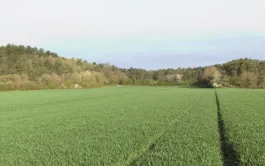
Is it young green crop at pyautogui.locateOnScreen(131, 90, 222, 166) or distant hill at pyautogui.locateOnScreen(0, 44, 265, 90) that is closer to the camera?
young green crop at pyautogui.locateOnScreen(131, 90, 222, 166)

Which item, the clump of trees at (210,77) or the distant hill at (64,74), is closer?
the distant hill at (64,74)

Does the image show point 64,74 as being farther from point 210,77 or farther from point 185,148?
point 185,148

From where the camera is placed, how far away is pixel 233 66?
107 metres

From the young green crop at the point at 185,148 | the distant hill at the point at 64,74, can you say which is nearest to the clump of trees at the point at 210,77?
the distant hill at the point at 64,74

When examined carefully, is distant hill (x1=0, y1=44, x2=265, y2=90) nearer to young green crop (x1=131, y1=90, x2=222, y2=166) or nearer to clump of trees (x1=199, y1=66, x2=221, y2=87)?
clump of trees (x1=199, y1=66, x2=221, y2=87)

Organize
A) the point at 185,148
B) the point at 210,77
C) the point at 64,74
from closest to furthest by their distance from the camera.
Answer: the point at 185,148, the point at 210,77, the point at 64,74

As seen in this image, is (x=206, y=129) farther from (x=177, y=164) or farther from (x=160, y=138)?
(x=177, y=164)

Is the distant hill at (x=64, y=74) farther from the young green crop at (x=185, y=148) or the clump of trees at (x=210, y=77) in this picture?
the young green crop at (x=185, y=148)

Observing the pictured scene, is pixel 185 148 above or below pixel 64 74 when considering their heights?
below

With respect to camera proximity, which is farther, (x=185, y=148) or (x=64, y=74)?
(x=64, y=74)

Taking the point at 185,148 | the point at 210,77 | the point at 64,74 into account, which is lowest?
the point at 185,148

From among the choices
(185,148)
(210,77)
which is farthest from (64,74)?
(185,148)

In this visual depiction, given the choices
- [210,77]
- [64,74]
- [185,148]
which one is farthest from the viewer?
[64,74]

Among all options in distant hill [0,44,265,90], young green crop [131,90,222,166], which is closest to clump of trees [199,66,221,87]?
distant hill [0,44,265,90]
